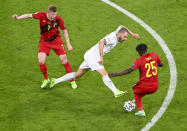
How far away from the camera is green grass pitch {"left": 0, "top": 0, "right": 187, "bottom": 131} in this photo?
9.34m

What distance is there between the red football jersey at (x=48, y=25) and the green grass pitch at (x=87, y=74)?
1425 millimetres

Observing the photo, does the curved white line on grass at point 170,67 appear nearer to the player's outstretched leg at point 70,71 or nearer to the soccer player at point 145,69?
the soccer player at point 145,69

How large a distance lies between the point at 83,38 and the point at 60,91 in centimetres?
289

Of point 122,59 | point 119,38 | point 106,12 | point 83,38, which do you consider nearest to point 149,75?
point 119,38

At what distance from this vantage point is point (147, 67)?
8820mm

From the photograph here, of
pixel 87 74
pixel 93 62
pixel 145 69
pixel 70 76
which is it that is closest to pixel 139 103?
pixel 145 69

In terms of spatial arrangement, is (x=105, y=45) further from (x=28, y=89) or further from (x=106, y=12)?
(x=106, y=12)

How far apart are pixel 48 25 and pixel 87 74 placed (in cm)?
204

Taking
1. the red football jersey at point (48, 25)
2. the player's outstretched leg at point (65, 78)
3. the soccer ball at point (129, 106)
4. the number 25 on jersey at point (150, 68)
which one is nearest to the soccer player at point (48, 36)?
the red football jersey at point (48, 25)

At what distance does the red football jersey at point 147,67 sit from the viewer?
8.80 m

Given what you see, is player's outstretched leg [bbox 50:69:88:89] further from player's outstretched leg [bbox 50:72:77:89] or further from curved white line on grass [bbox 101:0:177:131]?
curved white line on grass [bbox 101:0:177:131]

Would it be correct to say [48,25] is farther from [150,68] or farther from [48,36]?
[150,68]

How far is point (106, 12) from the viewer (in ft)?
47.0

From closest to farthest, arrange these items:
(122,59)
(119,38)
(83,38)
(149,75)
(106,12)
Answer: (149,75) < (119,38) < (122,59) < (83,38) < (106,12)
